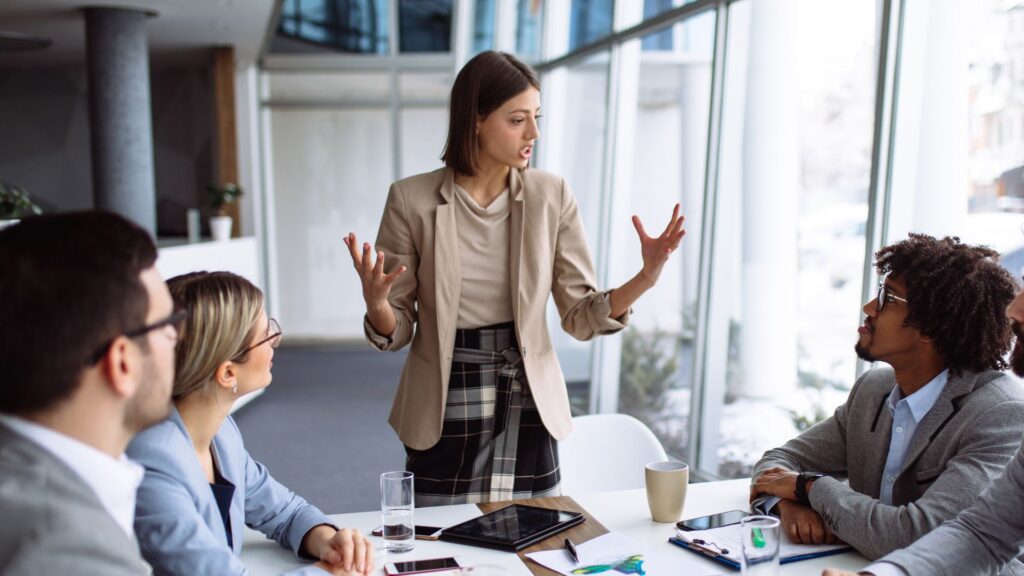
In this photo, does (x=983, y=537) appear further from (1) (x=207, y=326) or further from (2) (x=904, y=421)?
(1) (x=207, y=326)

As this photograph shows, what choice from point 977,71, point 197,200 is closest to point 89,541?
point 977,71

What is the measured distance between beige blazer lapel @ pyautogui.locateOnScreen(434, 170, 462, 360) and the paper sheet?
700 mm

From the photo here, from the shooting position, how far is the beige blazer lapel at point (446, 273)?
2.31 m

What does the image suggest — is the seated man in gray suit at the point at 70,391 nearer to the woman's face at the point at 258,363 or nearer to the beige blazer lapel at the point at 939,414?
the woman's face at the point at 258,363

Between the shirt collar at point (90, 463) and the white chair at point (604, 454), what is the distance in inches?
64.7

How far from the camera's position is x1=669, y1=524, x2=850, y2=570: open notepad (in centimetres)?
170

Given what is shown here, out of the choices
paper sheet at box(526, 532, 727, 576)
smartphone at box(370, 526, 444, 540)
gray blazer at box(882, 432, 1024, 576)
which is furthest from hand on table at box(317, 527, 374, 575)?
gray blazer at box(882, 432, 1024, 576)

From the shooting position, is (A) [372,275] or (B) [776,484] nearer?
(B) [776,484]

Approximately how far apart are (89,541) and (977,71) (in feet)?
9.68

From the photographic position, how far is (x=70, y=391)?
107 cm

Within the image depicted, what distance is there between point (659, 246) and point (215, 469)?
1.14m

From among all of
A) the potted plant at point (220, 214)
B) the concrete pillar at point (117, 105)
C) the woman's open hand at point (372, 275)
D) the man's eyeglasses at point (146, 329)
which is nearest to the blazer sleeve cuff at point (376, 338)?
the woman's open hand at point (372, 275)

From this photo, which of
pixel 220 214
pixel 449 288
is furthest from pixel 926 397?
pixel 220 214

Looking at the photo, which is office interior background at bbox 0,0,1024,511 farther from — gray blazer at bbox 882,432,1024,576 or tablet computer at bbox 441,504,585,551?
tablet computer at bbox 441,504,585,551
